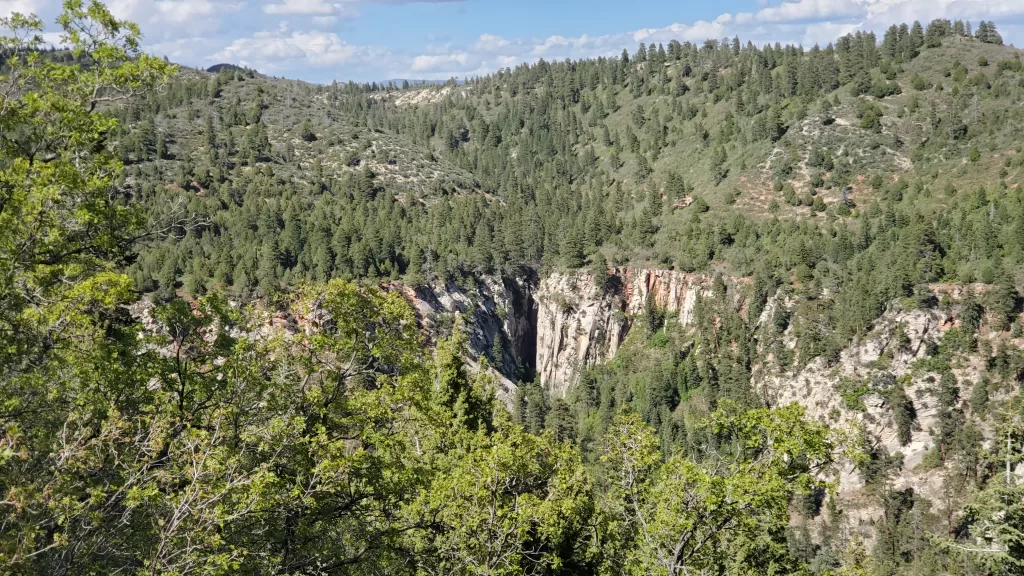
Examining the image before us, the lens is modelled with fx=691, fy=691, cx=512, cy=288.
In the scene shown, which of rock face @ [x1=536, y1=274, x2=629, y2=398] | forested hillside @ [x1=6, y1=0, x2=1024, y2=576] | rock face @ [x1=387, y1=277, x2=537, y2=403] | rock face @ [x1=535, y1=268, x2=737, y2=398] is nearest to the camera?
forested hillside @ [x1=6, y1=0, x2=1024, y2=576]

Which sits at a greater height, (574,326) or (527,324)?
(574,326)

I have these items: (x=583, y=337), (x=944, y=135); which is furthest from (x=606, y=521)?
(x=944, y=135)

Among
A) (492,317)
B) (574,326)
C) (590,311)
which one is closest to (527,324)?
(574,326)

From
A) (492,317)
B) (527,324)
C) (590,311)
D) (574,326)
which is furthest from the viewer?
(527,324)

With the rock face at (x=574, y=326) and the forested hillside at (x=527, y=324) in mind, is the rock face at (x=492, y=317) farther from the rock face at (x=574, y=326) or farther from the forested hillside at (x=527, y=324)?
the rock face at (x=574, y=326)

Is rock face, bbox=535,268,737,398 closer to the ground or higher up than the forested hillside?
closer to the ground

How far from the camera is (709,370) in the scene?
9062 centimetres

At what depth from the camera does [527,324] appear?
122 metres

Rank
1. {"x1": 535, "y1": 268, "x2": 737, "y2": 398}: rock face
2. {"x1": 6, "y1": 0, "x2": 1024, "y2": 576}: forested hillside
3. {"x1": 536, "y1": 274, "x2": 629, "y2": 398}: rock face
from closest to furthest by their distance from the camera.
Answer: {"x1": 6, "y1": 0, "x2": 1024, "y2": 576}: forested hillside, {"x1": 535, "y1": 268, "x2": 737, "y2": 398}: rock face, {"x1": 536, "y1": 274, "x2": 629, "y2": 398}: rock face

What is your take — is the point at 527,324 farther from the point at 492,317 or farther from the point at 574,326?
the point at 492,317

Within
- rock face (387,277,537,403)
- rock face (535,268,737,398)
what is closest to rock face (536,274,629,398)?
rock face (535,268,737,398)

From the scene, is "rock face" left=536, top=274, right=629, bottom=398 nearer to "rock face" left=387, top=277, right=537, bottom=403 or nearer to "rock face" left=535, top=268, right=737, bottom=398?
"rock face" left=535, top=268, right=737, bottom=398

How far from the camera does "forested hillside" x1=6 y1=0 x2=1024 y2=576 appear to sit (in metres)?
12.6

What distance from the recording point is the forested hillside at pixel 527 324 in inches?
496
